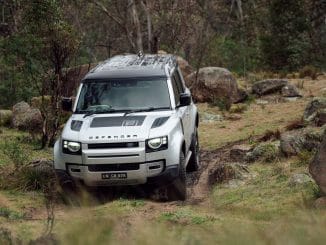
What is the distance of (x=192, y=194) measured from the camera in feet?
33.7

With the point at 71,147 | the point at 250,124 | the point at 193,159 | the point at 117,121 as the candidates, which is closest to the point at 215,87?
the point at 250,124

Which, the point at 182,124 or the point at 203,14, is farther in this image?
the point at 203,14

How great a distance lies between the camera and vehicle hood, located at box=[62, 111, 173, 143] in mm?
9023

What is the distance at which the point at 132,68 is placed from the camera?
1066 cm

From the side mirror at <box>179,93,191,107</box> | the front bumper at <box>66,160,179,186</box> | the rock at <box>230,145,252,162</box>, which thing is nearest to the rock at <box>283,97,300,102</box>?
the rock at <box>230,145,252,162</box>

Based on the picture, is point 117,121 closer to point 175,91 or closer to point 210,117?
point 175,91

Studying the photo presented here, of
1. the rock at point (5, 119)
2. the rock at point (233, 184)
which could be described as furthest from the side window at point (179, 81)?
the rock at point (5, 119)

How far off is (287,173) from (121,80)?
299 centimetres

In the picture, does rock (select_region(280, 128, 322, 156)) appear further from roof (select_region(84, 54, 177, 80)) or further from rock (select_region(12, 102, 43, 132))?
rock (select_region(12, 102, 43, 132))

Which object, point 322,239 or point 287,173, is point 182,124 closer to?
point 287,173

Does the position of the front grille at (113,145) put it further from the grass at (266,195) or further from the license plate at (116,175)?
the grass at (266,195)

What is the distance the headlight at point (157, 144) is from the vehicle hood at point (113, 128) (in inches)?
3.9

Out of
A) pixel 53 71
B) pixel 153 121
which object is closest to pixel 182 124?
pixel 153 121

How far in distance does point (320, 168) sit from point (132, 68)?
A: 12.1 feet
